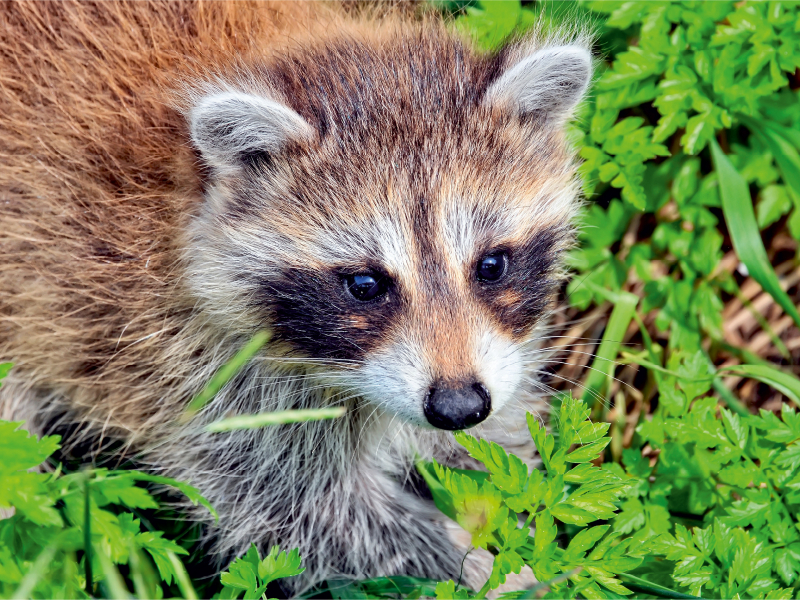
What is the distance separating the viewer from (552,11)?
3.70m

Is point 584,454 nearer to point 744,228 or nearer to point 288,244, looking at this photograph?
point 288,244

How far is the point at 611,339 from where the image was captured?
13.2ft

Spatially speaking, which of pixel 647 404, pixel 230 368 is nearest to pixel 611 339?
pixel 647 404

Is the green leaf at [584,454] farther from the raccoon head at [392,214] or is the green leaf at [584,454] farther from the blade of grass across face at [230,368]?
the blade of grass across face at [230,368]

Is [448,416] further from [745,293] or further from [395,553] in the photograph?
[745,293]

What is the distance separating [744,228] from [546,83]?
1.29 m

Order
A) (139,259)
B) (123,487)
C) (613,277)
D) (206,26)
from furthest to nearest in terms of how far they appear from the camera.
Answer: (613,277) < (206,26) < (139,259) < (123,487)

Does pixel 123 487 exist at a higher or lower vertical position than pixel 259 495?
higher

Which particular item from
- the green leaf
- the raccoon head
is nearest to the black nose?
the raccoon head

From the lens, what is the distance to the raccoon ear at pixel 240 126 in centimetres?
288

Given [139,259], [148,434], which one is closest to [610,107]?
[139,259]

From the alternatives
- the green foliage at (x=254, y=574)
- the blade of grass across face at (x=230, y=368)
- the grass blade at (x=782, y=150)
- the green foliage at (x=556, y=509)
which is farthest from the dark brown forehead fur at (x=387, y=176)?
the grass blade at (x=782, y=150)

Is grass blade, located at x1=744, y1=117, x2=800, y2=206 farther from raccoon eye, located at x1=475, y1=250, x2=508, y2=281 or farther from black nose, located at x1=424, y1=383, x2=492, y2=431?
black nose, located at x1=424, y1=383, x2=492, y2=431

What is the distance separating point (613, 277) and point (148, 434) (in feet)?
7.52
